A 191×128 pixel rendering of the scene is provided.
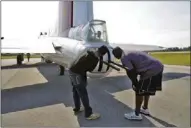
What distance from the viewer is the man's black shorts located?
14.3 feet

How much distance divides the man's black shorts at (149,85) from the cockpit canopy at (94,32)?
2.21 m

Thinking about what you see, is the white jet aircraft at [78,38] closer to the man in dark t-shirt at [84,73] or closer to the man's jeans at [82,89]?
the man in dark t-shirt at [84,73]

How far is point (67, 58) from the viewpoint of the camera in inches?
272

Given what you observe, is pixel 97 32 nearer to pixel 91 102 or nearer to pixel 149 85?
pixel 91 102

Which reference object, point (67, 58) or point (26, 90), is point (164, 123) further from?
point (26, 90)

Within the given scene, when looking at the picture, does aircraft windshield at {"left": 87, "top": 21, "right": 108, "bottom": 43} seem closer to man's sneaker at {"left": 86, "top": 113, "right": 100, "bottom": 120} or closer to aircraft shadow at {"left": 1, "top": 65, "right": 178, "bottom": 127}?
aircraft shadow at {"left": 1, "top": 65, "right": 178, "bottom": 127}

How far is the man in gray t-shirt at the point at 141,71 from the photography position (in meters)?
4.20

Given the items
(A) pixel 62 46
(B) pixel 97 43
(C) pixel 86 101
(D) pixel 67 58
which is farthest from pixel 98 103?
(A) pixel 62 46

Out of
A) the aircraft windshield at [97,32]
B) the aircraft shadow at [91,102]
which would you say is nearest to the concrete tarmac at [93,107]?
the aircraft shadow at [91,102]

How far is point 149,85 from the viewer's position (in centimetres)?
439

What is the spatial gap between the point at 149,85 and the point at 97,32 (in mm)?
2526

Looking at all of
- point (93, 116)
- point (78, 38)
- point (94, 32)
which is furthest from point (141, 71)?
point (78, 38)

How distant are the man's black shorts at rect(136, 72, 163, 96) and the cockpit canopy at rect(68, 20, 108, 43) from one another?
7.25 feet

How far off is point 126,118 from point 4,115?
2.36 meters
